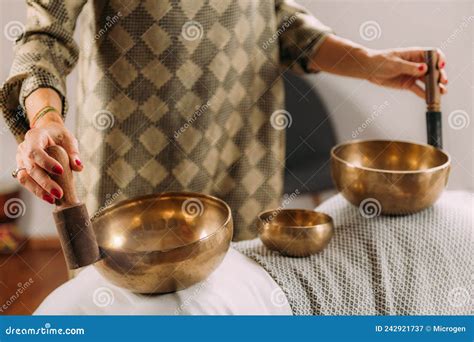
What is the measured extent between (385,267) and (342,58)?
424 millimetres

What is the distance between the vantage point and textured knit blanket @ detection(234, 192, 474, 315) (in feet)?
2.26

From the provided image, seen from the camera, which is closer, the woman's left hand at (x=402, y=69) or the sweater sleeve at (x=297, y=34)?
the woman's left hand at (x=402, y=69)

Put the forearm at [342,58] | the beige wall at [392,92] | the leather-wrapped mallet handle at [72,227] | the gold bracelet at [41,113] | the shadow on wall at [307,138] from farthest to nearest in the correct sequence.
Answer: the shadow on wall at [307,138], the beige wall at [392,92], the forearm at [342,58], the gold bracelet at [41,113], the leather-wrapped mallet handle at [72,227]

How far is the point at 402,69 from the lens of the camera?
2.85ft

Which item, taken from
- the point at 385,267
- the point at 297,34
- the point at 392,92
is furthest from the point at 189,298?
the point at 392,92

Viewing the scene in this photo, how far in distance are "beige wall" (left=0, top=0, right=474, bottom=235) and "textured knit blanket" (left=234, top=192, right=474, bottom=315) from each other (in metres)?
0.27

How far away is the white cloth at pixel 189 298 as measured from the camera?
0.62 meters

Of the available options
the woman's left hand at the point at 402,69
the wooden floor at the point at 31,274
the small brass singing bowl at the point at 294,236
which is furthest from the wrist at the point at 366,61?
the wooden floor at the point at 31,274

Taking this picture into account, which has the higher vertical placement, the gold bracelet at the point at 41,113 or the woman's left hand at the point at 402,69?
the gold bracelet at the point at 41,113

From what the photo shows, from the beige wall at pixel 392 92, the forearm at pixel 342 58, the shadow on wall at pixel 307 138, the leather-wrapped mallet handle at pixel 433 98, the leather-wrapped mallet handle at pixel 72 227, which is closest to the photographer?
the leather-wrapped mallet handle at pixel 72 227

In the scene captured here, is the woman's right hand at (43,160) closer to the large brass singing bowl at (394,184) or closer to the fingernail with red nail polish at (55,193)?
the fingernail with red nail polish at (55,193)

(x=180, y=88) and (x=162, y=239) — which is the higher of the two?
(x=180, y=88)

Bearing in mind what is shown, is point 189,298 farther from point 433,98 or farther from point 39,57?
point 433,98

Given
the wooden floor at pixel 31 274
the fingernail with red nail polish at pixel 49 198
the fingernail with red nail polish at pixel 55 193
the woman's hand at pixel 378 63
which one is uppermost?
the woman's hand at pixel 378 63
